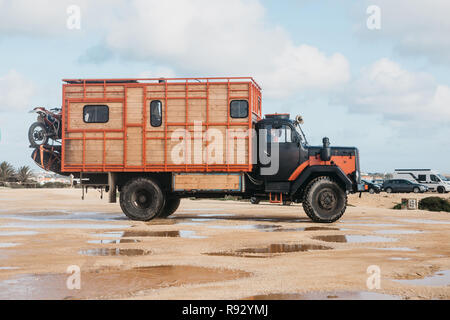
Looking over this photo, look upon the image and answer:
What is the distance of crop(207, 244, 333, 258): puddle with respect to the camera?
1083 cm

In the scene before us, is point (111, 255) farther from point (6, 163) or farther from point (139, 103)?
point (6, 163)

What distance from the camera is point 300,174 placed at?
1817 centimetres

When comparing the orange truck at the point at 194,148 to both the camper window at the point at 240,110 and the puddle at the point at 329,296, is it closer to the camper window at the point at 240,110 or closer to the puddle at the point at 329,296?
the camper window at the point at 240,110

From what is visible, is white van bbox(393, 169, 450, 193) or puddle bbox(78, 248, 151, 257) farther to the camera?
white van bbox(393, 169, 450, 193)

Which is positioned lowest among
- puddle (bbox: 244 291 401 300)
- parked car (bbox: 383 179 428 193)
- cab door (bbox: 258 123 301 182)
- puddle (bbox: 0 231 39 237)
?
puddle (bbox: 244 291 401 300)

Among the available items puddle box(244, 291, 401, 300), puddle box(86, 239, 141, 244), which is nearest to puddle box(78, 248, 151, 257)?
puddle box(86, 239, 141, 244)

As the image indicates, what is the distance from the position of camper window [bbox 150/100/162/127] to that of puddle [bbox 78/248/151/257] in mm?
7479

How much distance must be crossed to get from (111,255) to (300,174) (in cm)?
895

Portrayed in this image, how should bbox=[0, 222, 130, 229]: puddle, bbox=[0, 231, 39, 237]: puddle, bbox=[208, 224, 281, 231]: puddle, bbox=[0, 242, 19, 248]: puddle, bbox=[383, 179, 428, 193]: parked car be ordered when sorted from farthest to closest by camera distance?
1. bbox=[383, 179, 428, 193]: parked car
2. bbox=[0, 222, 130, 229]: puddle
3. bbox=[208, 224, 281, 231]: puddle
4. bbox=[0, 231, 39, 237]: puddle
5. bbox=[0, 242, 19, 248]: puddle

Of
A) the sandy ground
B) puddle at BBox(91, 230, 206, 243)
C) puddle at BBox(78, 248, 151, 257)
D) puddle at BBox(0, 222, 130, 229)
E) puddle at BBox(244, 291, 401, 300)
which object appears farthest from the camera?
puddle at BBox(0, 222, 130, 229)

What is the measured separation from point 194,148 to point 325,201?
14.9 feet

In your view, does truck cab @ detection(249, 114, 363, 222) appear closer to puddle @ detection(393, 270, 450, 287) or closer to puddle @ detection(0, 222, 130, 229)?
puddle @ detection(0, 222, 130, 229)

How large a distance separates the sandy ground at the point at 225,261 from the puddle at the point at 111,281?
15mm
